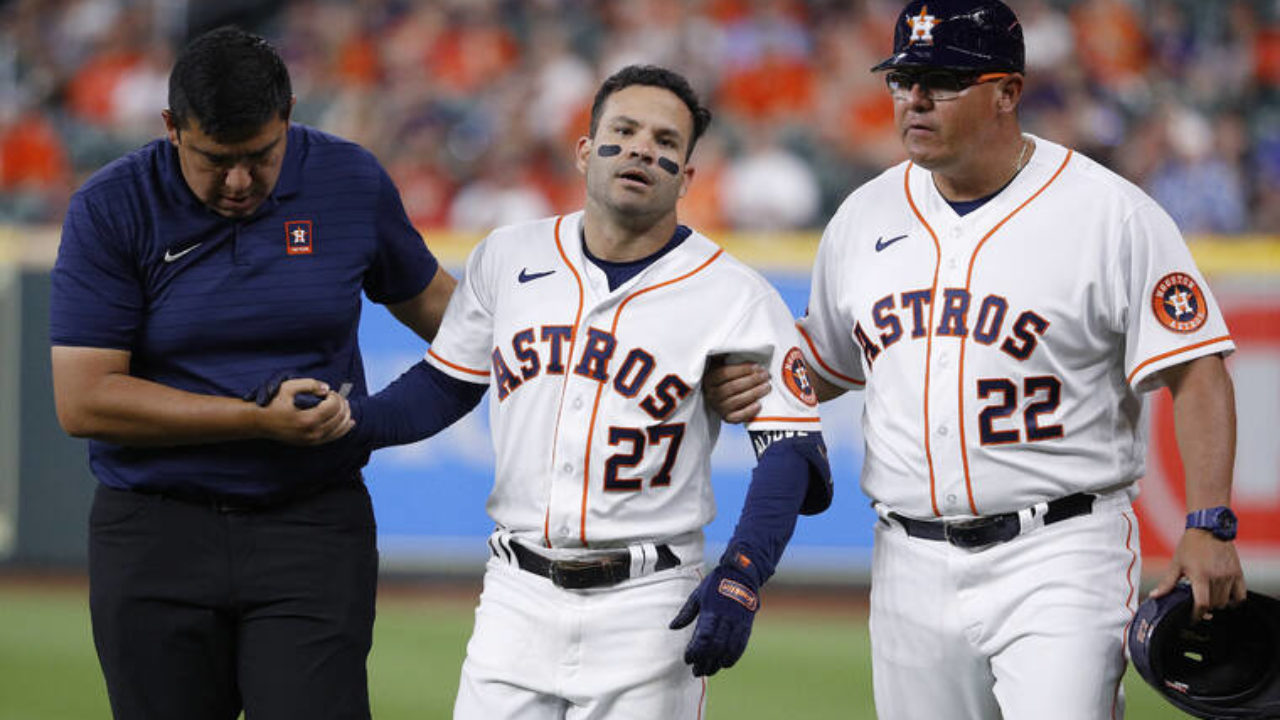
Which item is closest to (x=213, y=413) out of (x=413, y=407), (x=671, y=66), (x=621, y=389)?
(x=413, y=407)

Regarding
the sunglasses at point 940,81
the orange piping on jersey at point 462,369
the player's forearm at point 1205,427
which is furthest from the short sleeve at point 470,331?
the player's forearm at point 1205,427

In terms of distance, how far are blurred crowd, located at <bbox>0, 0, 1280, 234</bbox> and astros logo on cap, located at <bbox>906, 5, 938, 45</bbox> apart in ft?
21.3

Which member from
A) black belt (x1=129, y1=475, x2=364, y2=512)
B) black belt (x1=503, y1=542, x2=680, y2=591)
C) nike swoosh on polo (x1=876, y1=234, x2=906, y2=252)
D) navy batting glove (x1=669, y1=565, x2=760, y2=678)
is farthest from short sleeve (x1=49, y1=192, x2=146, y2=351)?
nike swoosh on polo (x1=876, y1=234, x2=906, y2=252)

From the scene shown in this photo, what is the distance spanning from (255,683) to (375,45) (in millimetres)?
9591

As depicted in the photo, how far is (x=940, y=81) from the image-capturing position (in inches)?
148

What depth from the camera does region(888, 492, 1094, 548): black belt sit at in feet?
12.0

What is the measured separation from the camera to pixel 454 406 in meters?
3.85

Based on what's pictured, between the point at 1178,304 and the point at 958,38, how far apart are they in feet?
2.58

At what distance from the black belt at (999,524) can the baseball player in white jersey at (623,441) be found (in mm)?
323

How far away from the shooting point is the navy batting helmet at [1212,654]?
3.44 metres

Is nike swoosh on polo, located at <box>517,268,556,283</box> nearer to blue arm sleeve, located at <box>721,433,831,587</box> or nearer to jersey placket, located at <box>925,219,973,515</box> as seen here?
blue arm sleeve, located at <box>721,433,831,587</box>

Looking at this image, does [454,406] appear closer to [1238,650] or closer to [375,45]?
[1238,650]

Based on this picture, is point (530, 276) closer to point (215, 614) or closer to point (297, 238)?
point (297, 238)

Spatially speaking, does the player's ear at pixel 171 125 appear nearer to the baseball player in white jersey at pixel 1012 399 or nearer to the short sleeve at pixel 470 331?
the short sleeve at pixel 470 331
